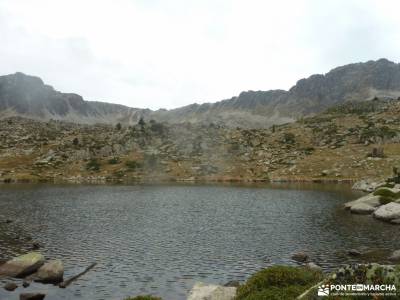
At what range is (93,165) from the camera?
179125 mm

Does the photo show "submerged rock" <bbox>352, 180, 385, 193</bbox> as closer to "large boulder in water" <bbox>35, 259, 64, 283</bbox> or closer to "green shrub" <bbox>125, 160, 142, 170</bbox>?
"green shrub" <bbox>125, 160, 142, 170</bbox>

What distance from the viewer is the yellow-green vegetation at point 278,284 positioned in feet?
69.3

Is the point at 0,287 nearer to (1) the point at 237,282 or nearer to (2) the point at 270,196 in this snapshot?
(1) the point at 237,282

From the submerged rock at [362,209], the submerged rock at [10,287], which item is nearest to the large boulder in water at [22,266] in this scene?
the submerged rock at [10,287]

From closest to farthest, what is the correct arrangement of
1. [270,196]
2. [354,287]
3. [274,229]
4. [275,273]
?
[354,287] < [275,273] < [274,229] < [270,196]

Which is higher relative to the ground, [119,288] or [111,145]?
[111,145]

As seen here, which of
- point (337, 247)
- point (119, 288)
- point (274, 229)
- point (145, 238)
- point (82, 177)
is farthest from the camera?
point (82, 177)

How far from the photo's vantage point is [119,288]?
3438cm

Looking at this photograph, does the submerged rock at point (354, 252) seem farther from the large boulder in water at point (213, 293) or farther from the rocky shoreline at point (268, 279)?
the large boulder in water at point (213, 293)

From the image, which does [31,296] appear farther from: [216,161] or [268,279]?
[216,161]

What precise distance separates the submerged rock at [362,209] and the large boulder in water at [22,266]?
5746 centimetres

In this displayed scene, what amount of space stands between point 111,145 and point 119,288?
169709 mm

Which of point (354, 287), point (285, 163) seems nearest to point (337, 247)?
point (354, 287)

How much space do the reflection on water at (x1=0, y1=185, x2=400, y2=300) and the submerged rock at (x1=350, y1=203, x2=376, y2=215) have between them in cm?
169
